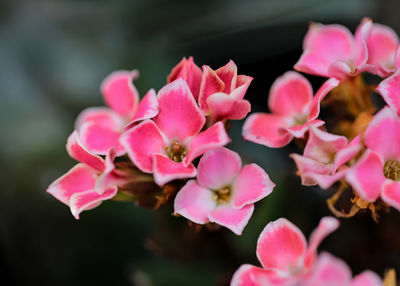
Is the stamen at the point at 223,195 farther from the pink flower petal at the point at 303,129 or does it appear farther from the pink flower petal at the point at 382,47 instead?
the pink flower petal at the point at 382,47

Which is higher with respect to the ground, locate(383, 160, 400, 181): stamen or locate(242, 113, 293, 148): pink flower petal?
locate(242, 113, 293, 148): pink flower petal

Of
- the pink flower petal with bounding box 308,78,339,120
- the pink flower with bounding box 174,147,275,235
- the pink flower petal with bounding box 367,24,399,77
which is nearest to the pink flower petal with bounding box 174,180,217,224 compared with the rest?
the pink flower with bounding box 174,147,275,235

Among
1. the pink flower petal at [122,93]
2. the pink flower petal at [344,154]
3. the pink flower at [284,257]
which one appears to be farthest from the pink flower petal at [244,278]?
the pink flower petal at [122,93]

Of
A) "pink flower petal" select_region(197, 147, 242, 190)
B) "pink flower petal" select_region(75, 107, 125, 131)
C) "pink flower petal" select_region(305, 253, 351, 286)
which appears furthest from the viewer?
"pink flower petal" select_region(75, 107, 125, 131)

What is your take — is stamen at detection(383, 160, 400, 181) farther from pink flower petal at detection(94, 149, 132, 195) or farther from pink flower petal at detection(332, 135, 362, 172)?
pink flower petal at detection(94, 149, 132, 195)

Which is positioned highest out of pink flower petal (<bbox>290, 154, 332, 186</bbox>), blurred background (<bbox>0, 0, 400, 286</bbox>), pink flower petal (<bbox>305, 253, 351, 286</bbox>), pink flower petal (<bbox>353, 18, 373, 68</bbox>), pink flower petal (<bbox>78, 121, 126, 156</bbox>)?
pink flower petal (<bbox>353, 18, 373, 68</bbox>)

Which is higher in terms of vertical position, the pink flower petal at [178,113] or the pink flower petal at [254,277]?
the pink flower petal at [178,113]

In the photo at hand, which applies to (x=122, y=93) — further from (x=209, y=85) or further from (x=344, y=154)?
(x=344, y=154)
